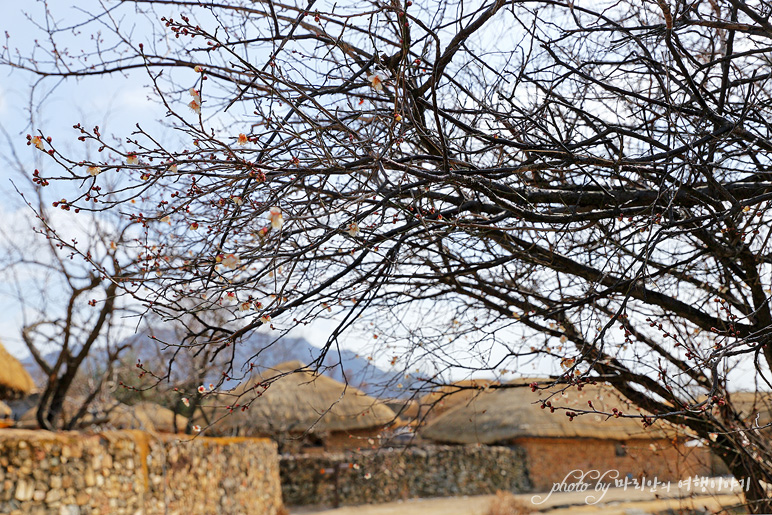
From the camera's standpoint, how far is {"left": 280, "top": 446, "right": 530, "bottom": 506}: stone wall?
1444cm

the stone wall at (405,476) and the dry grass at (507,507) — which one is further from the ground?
the stone wall at (405,476)

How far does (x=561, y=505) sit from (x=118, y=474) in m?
8.72

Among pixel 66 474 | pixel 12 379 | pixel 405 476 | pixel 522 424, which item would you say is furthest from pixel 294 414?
pixel 66 474

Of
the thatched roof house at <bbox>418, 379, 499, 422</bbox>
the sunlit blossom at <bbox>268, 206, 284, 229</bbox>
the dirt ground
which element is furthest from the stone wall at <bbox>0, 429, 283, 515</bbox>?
the dirt ground

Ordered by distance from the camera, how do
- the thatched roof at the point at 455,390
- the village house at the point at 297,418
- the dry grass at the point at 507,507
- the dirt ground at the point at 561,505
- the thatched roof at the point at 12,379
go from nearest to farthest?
the thatched roof at the point at 455,390 → the thatched roof at the point at 12,379 → the dry grass at the point at 507,507 → the dirt ground at the point at 561,505 → the village house at the point at 297,418

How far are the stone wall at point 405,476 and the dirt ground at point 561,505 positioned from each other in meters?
0.50

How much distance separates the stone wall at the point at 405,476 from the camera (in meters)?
14.4

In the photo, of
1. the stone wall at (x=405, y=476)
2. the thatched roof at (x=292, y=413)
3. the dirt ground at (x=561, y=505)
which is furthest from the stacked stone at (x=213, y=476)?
the thatched roof at (x=292, y=413)

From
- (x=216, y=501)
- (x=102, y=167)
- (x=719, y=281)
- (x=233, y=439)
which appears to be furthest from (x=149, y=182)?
(x=233, y=439)

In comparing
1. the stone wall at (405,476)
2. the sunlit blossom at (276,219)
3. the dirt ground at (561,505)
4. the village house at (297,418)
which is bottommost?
the dirt ground at (561,505)

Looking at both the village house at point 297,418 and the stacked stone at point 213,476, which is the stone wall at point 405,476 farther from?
the stacked stone at point 213,476

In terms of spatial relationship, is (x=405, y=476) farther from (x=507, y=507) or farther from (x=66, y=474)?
(x=66, y=474)

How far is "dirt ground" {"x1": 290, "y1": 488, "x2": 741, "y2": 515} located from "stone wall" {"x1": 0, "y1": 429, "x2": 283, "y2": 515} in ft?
12.3

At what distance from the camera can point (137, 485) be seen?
677 centimetres
